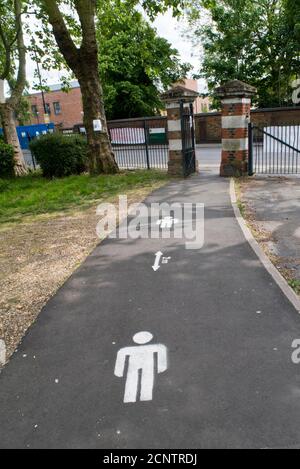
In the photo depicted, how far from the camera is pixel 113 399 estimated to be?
10.4 ft

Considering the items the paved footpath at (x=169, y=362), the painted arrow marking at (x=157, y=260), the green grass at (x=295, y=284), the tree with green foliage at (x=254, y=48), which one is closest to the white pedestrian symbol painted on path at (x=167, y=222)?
the painted arrow marking at (x=157, y=260)

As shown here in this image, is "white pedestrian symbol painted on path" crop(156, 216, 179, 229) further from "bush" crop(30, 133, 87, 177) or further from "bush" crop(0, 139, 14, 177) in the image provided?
"bush" crop(0, 139, 14, 177)

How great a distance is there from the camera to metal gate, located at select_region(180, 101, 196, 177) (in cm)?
1247

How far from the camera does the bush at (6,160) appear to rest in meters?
16.9

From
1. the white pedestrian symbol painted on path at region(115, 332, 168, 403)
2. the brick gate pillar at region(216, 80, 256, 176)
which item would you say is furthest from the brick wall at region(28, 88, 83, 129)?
the white pedestrian symbol painted on path at region(115, 332, 168, 403)

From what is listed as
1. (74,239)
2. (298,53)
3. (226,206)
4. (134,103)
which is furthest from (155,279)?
(134,103)

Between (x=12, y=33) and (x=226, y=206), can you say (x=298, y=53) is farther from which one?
(x=226, y=206)

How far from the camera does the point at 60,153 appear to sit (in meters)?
15.1

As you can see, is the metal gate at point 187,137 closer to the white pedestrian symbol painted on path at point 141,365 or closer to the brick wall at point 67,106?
the white pedestrian symbol painted on path at point 141,365

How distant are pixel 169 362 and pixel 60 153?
42.6ft

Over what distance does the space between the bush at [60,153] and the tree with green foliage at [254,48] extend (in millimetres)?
17012

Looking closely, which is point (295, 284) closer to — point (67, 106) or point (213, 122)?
point (213, 122)
